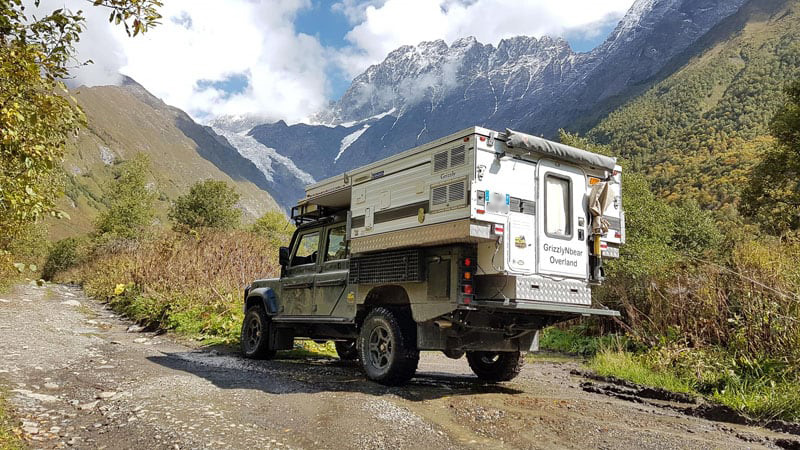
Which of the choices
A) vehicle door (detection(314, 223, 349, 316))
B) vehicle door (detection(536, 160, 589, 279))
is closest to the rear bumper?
vehicle door (detection(536, 160, 589, 279))

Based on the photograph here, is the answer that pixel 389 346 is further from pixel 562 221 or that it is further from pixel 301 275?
pixel 301 275

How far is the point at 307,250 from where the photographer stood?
33.5 ft

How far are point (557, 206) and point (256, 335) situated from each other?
6339 mm

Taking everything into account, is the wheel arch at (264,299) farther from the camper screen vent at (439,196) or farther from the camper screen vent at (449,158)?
the camper screen vent at (449,158)

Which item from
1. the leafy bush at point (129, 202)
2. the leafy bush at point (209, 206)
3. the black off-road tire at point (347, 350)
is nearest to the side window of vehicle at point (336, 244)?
the black off-road tire at point (347, 350)

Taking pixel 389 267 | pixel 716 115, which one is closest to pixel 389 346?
pixel 389 267

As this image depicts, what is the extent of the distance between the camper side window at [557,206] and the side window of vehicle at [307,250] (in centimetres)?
439

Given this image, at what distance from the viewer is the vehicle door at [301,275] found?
9.65 meters

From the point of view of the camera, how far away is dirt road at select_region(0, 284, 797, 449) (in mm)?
4930

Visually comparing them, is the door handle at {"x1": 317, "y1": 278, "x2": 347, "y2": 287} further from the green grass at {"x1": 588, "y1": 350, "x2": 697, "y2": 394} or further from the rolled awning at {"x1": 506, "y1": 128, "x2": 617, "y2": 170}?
the green grass at {"x1": 588, "y1": 350, "x2": 697, "y2": 394}

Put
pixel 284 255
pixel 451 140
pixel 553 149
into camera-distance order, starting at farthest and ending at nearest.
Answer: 1. pixel 284 255
2. pixel 553 149
3. pixel 451 140

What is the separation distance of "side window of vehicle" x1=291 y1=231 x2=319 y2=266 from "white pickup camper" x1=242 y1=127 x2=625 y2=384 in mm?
1351

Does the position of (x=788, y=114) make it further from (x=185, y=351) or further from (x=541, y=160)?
(x=185, y=351)

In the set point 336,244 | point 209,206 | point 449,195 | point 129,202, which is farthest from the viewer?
point 209,206
